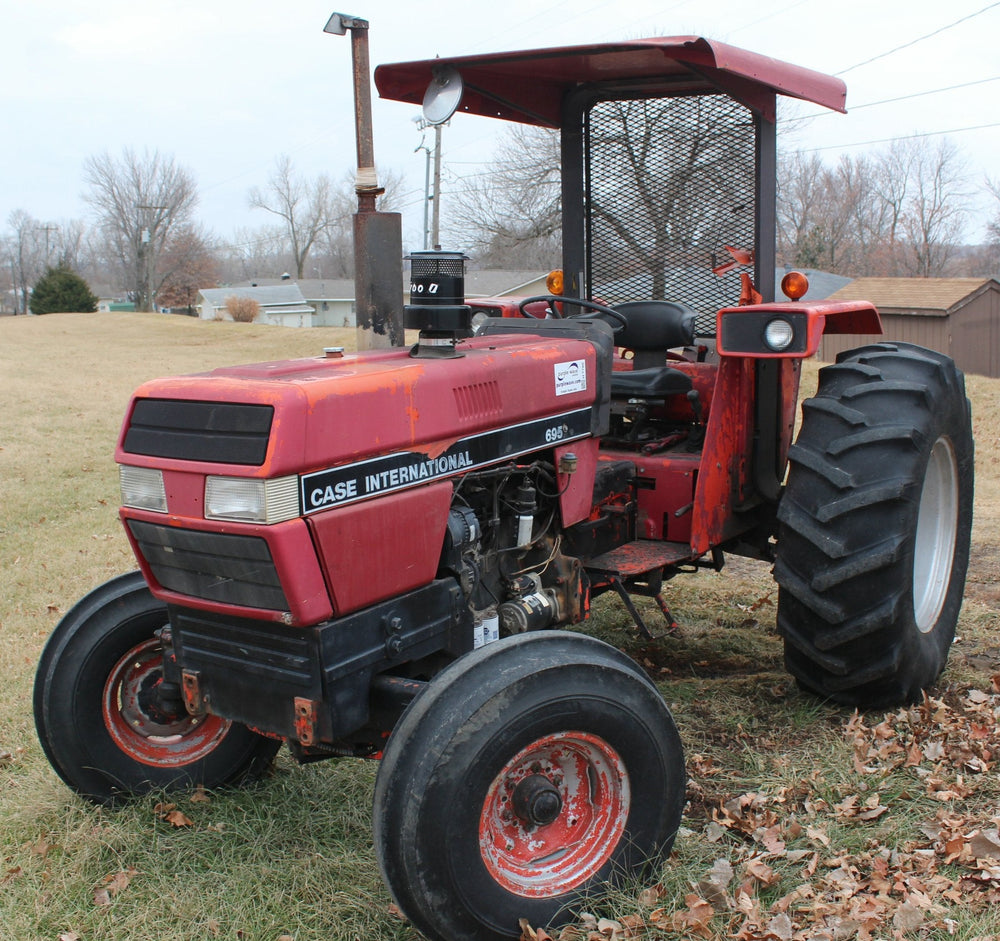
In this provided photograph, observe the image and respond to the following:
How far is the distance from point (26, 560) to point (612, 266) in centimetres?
439

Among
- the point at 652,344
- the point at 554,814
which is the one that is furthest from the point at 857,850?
the point at 652,344

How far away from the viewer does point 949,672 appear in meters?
4.34

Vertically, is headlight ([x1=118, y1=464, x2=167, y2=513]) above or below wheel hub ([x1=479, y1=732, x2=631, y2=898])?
above

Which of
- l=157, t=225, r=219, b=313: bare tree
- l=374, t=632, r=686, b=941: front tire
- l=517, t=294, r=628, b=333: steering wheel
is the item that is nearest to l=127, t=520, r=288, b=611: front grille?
l=374, t=632, r=686, b=941: front tire

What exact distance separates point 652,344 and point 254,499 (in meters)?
2.37

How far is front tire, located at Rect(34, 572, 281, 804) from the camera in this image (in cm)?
330

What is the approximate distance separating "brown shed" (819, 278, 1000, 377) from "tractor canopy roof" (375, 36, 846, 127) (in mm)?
22219

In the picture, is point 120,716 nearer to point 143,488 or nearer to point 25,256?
point 143,488

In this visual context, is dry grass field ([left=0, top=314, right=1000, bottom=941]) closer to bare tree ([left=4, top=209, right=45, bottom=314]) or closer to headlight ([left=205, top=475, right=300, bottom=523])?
headlight ([left=205, top=475, right=300, bottom=523])

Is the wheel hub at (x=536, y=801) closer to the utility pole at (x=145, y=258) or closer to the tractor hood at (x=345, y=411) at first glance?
the tractor hood at (x=345, y=411)

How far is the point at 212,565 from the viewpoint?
8.83 feet

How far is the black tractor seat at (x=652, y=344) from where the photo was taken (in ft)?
14.0

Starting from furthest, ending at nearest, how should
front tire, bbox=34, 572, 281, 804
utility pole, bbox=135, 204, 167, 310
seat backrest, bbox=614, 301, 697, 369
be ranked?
utility pole, bbox=135, 204, 167, 310, seat backrest, bbox=614, 301, 697, 369, front tire, bbox=34, 572, 281, 804

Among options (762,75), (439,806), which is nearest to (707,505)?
(762,75)
